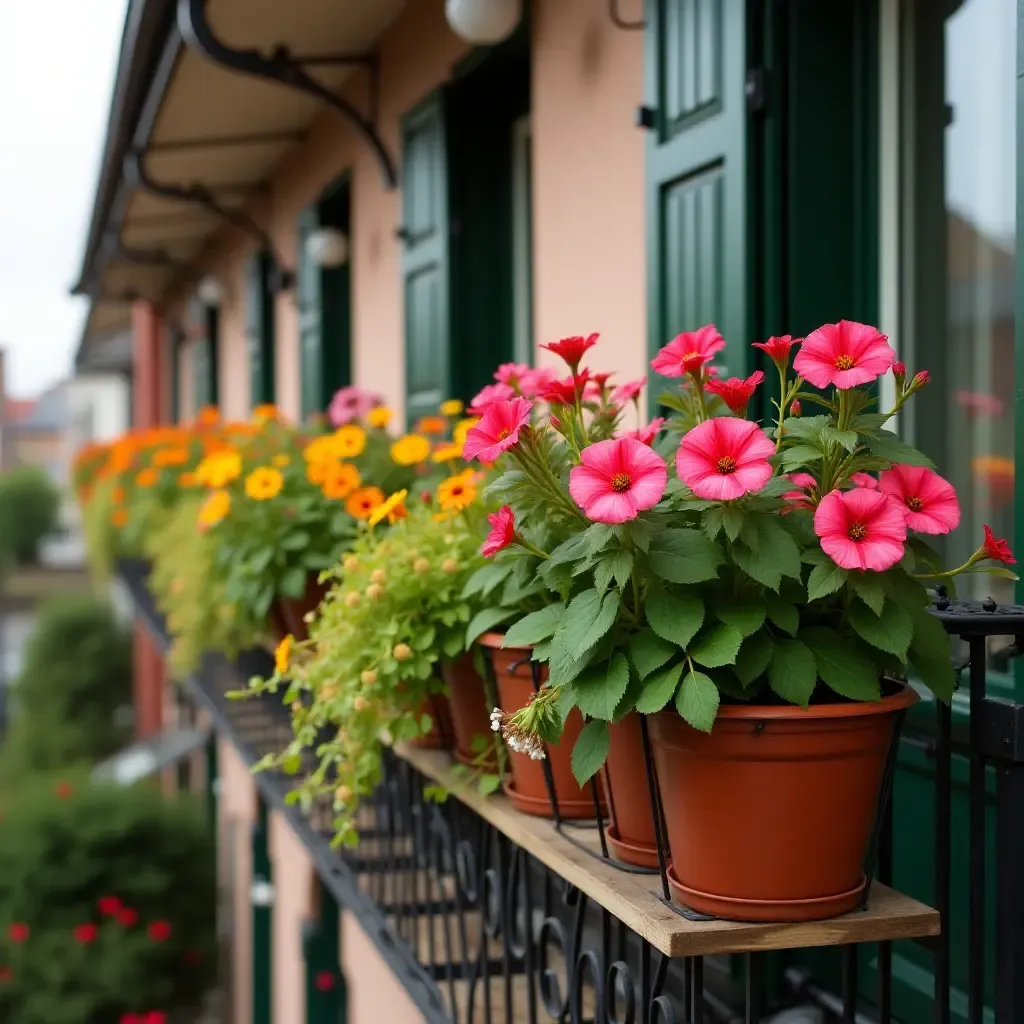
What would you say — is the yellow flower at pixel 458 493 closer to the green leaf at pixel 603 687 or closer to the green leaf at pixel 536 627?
the green leaf at pixel 536 627

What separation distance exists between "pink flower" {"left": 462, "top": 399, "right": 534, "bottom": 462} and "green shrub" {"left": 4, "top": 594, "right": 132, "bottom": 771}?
A: 2075cm

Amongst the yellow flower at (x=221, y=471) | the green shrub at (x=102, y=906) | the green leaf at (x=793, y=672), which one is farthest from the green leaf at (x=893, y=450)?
the green shrub at (x=102, y=906)

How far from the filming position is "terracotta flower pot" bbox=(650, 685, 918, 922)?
58.0 inches

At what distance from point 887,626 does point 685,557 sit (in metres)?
0.23

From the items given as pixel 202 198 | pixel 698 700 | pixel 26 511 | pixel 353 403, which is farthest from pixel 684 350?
pixel 26 511

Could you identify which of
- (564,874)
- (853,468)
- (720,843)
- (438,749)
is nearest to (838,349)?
(853,468)

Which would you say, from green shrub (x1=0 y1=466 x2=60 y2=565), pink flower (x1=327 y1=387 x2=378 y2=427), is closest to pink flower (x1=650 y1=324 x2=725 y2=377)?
pink flower (x1=327 y1=387 x2=378 y2=427)

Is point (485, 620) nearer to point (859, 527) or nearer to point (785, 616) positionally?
point (785, 616)

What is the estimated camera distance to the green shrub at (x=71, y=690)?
21375mm

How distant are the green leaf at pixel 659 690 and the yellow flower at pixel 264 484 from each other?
1822mm

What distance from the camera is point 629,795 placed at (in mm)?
1752

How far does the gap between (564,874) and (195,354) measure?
33.8 ft

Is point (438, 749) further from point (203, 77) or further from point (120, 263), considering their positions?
point (120, 263)

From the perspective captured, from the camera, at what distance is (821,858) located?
1.51 meters
